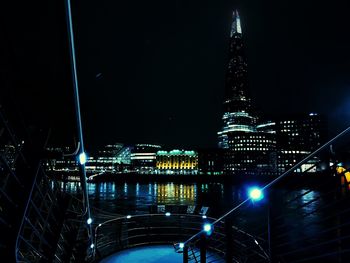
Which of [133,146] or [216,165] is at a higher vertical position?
[133,146]

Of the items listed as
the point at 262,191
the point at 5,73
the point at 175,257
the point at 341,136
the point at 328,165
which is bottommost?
the point at 175,257

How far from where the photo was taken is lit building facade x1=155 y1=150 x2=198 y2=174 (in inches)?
5566

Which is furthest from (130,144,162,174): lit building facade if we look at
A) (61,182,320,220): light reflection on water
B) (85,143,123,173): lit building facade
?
(61,182,320,220): light reflection on water

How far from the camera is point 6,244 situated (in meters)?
1.79

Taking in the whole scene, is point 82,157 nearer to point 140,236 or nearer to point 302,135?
point 140,236

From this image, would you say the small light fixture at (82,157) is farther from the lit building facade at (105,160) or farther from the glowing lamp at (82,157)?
the lit building facade at (105,160)

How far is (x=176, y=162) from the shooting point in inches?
5600

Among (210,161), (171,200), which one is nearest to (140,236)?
(171,200)

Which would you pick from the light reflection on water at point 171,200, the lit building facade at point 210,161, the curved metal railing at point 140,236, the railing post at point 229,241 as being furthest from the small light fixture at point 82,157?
the lit building facade at point 210,161

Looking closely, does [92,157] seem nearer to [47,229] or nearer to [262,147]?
[262,147]

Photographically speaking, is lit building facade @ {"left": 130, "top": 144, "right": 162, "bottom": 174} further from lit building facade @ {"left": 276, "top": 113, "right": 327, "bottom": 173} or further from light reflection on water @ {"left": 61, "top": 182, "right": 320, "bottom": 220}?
light reflection on water @ {"left": 61, "top": 182, "right": 320, "bottom": 220}

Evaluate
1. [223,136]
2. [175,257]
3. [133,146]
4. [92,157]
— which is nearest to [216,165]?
[223,136]

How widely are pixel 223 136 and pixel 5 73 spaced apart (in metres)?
182

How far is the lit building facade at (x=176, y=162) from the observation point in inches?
5566
